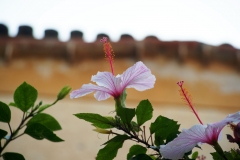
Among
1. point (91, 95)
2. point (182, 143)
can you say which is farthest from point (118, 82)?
point (91, 95)

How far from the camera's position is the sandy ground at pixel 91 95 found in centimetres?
243

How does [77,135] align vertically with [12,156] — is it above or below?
below

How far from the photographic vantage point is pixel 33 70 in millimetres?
2711

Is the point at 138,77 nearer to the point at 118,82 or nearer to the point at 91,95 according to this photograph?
the point at 118,82

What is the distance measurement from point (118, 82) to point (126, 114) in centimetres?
6

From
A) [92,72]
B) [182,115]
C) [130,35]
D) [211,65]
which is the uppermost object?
[130,35]

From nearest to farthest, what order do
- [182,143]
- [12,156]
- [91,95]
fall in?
[182,143], [12,156], [91,95]

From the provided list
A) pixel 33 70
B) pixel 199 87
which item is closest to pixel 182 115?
pixel 199 87

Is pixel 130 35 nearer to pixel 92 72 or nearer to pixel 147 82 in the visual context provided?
pixel 92 72

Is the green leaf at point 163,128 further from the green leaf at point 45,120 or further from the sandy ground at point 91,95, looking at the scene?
the sandy ground at point 91,95

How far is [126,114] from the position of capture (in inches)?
19.9

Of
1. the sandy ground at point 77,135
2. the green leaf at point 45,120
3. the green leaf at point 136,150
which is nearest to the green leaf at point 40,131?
the green leaf at point 45,120

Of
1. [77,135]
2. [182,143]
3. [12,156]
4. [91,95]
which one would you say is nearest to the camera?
[182,143]

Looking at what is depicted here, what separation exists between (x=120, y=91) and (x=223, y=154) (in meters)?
0.18
